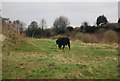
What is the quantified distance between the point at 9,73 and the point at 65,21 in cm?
6677

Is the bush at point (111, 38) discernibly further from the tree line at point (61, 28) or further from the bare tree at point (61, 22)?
the bare tree at point (61, 22)

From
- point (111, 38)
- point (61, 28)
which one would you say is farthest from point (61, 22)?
point (111, 38)

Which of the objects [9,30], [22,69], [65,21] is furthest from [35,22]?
[22,69]

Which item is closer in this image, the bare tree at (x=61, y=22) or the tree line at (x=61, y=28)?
the tree line at (x=61, y=28)

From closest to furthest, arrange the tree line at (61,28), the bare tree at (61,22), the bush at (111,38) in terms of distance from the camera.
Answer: the bush at (111,38) < the tree line at (61,28) < the bare tree at (61,22)

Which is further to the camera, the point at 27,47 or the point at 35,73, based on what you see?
the point at 27,47

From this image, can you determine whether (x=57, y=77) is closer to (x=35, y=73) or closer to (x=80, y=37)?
(x=35, y=73)

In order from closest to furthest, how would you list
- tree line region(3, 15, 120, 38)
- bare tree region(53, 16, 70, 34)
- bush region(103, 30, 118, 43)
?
1. bush region(103, 30, 118, 43)
2. tree line region(3, 15, 120, 38)
3. bare tree region(53, 16, 70, 34)

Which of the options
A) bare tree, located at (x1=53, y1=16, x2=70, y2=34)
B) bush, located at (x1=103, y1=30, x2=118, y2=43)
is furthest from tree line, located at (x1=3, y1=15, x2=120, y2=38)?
bush, located at (x1=103, y1=30, x2=118, y2=43)

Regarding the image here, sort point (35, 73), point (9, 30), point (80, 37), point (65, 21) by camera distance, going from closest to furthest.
→ point (35, 73) < point (9, 30) < point (80, 37) < point (65, 21)

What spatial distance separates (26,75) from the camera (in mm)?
6641

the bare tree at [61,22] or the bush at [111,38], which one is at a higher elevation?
the bare tree at [61,22]

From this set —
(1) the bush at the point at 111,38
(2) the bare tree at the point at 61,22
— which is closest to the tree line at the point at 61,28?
(2) the bare tree at the point at 61,22

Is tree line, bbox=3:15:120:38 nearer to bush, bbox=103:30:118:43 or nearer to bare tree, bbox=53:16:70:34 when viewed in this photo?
bare tree, bbox=53:16:70:34
